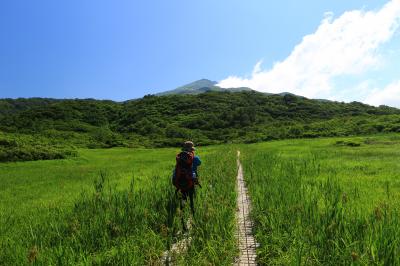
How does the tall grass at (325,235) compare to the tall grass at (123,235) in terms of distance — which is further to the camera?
the tall grass at (123,235)

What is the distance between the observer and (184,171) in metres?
8.70

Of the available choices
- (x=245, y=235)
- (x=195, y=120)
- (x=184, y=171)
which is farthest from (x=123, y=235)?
(x=195, y=120)

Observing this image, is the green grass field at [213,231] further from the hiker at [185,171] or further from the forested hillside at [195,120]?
the forested hillside at [195,120]

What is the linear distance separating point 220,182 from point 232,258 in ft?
19.6

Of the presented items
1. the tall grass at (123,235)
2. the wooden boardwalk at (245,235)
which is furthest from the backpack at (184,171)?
the wooden boardwalk at (245,235)

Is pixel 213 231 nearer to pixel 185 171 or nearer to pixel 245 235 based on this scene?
pixel 245 235

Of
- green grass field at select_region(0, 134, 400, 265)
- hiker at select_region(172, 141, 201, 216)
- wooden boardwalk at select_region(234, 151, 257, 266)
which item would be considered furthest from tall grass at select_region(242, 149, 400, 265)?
hiker at select_region(172, 141, 201, 216)

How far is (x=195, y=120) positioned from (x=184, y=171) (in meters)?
87.3

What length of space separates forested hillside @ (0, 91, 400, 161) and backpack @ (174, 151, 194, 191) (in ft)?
170

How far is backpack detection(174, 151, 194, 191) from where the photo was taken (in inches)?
341

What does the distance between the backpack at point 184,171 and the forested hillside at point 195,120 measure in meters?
51.8

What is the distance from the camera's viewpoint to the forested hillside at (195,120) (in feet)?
222

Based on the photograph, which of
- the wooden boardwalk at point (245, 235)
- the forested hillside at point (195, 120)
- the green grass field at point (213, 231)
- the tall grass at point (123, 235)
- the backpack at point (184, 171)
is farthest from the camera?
the forested hillside at point (195, 120)

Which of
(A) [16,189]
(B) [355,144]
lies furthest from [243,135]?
(A) [16,189]
